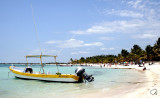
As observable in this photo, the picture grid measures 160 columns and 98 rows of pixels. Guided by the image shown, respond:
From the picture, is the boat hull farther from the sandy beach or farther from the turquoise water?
the sandy beach

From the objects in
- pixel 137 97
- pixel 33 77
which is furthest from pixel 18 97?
pixel 33 77

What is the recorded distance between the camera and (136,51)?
319ft

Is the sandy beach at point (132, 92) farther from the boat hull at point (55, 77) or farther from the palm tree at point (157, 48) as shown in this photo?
the palm tree at point (157, 48)

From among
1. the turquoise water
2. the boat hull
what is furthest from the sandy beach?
the boat hull

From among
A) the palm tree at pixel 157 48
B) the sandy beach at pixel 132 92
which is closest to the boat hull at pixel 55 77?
the sandy beach at pixel 132 92

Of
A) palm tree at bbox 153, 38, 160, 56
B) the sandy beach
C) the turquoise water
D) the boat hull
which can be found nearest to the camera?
the sandy beach

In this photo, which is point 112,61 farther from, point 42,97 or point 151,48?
point 42,97

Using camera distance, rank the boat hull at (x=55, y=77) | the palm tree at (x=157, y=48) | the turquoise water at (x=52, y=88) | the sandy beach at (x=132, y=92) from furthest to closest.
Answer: the palm tree at (x=157, y=48) → the boat hull at (x=55, y=77) → the turquoise water at (x=52, y=88) → the sandy beach at (x=132, y=92)

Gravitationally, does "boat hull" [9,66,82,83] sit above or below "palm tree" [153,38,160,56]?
below

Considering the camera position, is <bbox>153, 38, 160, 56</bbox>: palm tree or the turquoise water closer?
the turquoise water

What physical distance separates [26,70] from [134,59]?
8563 centimetres

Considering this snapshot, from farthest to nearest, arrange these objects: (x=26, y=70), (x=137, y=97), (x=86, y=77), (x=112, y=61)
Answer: (x=112, y=61) < (x=26, y=70) < (x=86, y=77) < (x=137, y=97)

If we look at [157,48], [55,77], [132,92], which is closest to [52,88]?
[55,77]

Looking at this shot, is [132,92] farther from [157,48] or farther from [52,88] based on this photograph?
[157,48]
